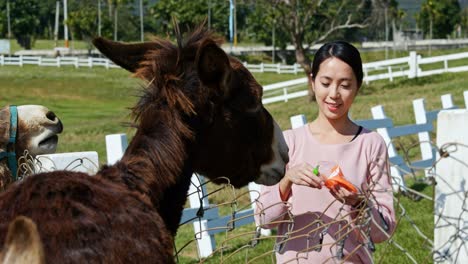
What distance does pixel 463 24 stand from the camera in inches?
4008

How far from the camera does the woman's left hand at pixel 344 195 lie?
3598mm

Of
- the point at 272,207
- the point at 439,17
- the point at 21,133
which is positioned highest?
the point at 439,17

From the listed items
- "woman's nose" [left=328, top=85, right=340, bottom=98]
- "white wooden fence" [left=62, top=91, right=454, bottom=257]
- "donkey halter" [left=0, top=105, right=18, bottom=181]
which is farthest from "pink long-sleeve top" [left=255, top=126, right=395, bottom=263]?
"white wooden fence" [left=62, top=91, right=454, bottom=257]

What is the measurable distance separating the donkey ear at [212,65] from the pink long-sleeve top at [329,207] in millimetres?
645

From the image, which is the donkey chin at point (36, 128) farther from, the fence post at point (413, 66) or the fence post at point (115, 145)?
the fence post at point (413, 66)

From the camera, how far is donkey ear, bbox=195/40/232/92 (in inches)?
134

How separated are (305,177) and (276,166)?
15.3 inches

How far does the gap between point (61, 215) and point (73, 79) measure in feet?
156

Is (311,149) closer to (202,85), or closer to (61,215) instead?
(202,85)

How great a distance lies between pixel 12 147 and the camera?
4.68 metres

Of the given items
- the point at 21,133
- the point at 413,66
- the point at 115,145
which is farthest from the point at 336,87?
the point at 413,66

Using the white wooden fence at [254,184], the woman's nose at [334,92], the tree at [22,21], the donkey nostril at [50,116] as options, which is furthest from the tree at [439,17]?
the woman's nose at [334,92]

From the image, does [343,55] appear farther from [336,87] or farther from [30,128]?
[30,128]

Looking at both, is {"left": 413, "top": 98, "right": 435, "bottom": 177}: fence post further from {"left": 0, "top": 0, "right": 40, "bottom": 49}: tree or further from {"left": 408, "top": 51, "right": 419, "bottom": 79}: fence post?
{"left": 0, "top": 0, "right": 40, "bottom": 49}: tree
